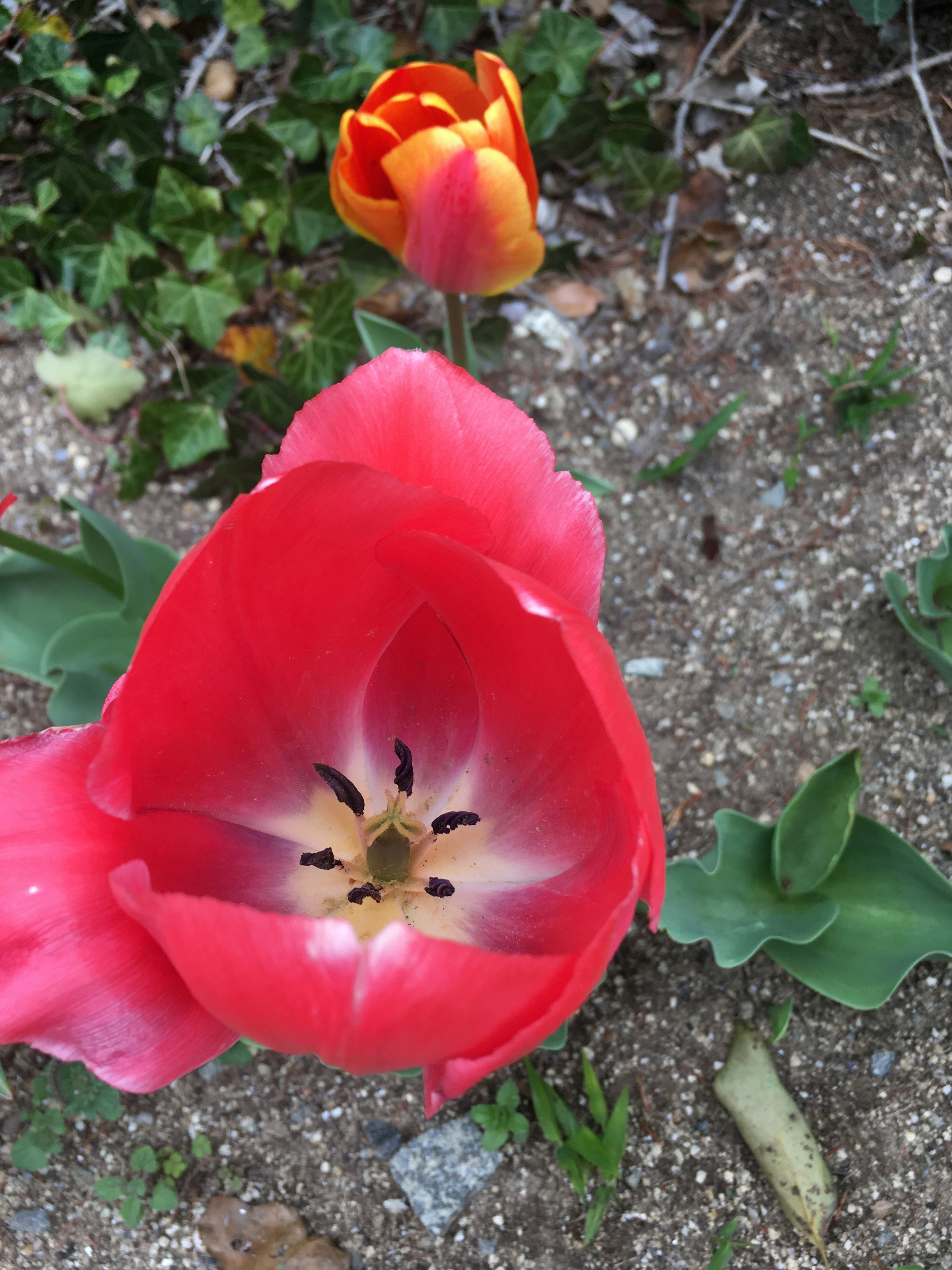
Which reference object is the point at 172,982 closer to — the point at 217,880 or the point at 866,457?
the point at 217,880

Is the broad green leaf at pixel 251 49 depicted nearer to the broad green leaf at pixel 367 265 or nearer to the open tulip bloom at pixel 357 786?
the broad green leaf at pixel 367 265

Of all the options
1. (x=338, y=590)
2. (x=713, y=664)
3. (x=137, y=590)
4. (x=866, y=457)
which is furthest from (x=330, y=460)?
(x=866, y=457)

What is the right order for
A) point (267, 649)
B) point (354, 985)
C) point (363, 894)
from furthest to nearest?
point (363, 894)
point (267, 649)
point (354, 985)

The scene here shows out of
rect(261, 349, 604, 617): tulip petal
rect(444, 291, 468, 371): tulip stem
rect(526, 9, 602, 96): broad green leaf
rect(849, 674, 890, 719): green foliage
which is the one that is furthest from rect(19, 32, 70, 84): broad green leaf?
rect(849, 674, 890, 719): green foliage

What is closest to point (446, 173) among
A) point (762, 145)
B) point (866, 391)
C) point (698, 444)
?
point (698, 444)

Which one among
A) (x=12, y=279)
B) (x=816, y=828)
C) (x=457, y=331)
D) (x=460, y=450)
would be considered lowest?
(x=816, y=828)

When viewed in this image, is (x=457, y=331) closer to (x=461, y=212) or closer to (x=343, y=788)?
(x=461, y=212)
